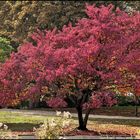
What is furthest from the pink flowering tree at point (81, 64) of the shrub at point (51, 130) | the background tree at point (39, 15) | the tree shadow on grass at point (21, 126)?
the background tree at point (39, 15)

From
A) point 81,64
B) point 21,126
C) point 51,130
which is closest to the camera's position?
point 51,130

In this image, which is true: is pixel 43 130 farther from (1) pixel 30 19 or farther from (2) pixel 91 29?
(1) pixel 30 19

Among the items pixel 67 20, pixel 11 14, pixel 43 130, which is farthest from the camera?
pixel 11 14

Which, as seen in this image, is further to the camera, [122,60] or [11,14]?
[11,14]

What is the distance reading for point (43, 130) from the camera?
44.1 feet

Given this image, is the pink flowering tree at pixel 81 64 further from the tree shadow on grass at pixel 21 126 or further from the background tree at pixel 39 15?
the background tree at pixel 39 15

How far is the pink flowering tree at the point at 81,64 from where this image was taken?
78.2ft

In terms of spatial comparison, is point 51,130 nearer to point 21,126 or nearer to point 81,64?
point 81,64

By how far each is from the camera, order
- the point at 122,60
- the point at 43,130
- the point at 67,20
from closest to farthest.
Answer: the point at 43,130 → the point at 122,60 → the point at 67,20

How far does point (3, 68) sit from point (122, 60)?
568 centimetres

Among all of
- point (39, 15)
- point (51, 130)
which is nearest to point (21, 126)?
point (51, 130)

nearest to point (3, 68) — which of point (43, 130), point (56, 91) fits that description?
point (56, 91)

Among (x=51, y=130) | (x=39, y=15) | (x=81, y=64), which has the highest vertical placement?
(x=39, y=15)

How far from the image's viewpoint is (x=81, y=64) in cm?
2364
